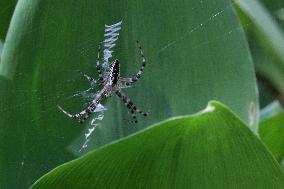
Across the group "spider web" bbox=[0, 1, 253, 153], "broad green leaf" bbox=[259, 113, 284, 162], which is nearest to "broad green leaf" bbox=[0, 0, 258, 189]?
"spider web" bbox=[0, 1, 253, 153]

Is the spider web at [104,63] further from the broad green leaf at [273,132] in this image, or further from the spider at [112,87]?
the broad green leaf at [273,132]

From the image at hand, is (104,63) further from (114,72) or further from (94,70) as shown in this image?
(94,70)

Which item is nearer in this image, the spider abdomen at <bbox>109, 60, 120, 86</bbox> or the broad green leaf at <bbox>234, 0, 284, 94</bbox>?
the spider abdomen at <bbox>109, 60, 120, 86</bbox>

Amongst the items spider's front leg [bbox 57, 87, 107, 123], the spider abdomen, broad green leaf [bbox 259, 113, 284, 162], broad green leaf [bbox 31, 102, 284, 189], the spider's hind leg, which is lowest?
broad green leaf [bbox 259, 113, 284, 162]

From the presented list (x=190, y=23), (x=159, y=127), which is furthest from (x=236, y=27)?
(x=159, y=127)

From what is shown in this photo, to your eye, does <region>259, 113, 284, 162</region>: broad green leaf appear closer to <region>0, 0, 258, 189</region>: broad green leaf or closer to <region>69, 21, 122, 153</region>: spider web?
<region>0, 0, 258, 189</region>: broad green leaf

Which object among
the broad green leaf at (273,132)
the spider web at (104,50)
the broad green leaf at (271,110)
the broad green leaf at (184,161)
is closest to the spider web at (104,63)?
the spider web at (104,50)
